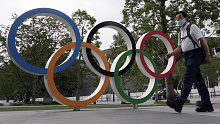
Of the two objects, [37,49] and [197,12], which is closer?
[197,12]

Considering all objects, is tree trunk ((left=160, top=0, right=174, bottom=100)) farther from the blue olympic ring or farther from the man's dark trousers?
the man's dark trousers

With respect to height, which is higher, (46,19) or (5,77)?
(46,19)

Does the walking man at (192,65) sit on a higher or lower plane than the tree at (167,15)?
lower

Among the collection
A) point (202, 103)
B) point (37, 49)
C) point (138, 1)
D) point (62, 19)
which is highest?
point (138, 1)

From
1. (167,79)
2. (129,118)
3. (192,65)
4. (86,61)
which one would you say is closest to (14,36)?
(86,61)

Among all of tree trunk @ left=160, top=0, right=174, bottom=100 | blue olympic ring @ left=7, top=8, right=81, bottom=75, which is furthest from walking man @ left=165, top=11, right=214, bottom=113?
tree trunk @ left=160, top=0, right=174, bottom=100

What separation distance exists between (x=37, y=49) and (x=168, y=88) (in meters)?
16.5

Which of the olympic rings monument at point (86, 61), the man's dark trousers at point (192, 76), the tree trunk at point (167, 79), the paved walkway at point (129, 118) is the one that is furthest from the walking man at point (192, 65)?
the tree trunk at point (167, 79)

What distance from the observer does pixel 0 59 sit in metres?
24.6

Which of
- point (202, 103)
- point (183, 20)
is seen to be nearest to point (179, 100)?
point (202, 103)

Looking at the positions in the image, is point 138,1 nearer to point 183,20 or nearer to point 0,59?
point 183,20

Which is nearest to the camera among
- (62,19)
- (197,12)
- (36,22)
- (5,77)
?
(62,19)

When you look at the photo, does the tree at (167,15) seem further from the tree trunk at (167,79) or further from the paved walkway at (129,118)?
the paved walkway at (129,118)

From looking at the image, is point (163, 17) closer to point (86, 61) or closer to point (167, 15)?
point (167, 15)
